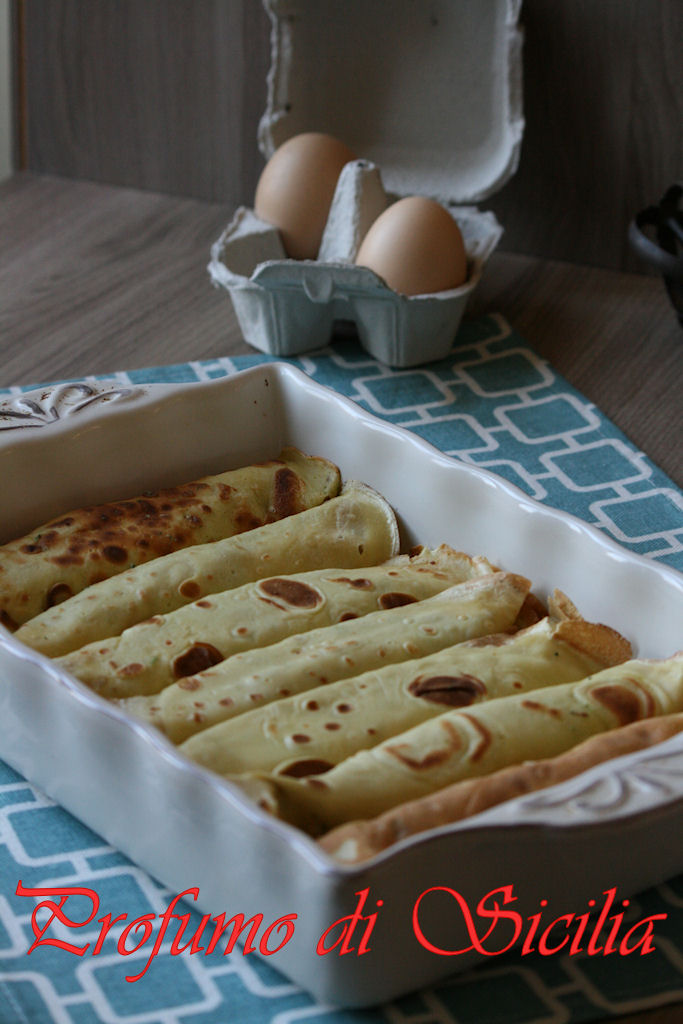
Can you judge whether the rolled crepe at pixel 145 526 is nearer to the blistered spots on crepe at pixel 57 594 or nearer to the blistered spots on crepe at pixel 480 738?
the blistered spots on crepe at pixel 57 594

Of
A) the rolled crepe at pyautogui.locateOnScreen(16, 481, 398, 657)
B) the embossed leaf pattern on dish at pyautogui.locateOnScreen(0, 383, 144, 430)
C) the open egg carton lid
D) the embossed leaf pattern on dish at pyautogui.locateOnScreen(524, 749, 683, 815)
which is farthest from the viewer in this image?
the open egg carton lid

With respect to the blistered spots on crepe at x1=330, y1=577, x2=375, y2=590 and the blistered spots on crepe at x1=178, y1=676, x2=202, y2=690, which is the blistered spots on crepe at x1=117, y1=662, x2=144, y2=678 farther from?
the blistered spots on crepe at x1=330, y1=577, x2=375, y2=590

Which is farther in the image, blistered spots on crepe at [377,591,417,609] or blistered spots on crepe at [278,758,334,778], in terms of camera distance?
blistered spots on crepe at [377,591,417,609]

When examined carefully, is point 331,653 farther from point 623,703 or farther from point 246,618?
point 623,703

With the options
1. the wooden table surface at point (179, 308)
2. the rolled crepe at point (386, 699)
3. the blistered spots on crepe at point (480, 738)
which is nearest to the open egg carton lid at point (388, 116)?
the wooden table surface at point (179, 308)

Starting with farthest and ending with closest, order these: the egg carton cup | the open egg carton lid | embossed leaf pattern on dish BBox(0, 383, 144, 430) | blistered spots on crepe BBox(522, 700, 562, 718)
A: the open egg carton lid → the egg carton cup → embossed leaf pattern on dish BBox(0, 383, 144, 430) → blistered spots on crepe BBox(522, 700, 562, 718)

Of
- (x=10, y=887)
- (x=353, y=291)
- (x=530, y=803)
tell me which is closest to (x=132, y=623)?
(x=10, y=887)

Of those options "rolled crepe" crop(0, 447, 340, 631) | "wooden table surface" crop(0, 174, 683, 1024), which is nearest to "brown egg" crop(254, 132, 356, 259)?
"wooden table surface" crop(0, 174, 683, 1024)
